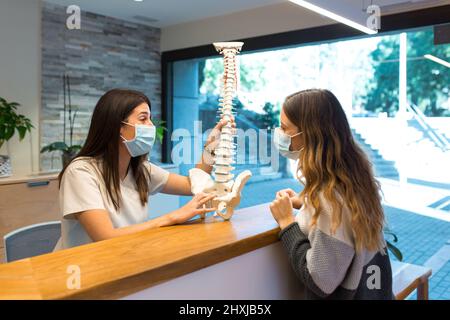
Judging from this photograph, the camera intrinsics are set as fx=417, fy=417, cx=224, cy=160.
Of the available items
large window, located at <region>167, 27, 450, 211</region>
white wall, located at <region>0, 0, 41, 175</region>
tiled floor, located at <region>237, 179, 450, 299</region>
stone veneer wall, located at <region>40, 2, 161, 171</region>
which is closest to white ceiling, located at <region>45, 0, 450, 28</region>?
stone veneer wall, located at <region>40, 2, 161, 171</region>

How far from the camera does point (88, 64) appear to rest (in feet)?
13.6

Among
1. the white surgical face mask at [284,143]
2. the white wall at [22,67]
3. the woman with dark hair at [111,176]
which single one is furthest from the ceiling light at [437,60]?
the white wall at [22,67]

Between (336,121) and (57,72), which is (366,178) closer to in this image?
(336,121)

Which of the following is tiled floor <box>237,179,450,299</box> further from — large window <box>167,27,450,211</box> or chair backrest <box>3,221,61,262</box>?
chair backrest <box>3,221,61,262</box>

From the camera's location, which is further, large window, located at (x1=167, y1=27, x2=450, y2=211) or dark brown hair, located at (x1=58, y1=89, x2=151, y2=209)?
large window, located at (x1=167, y1=27, x2=450, y2=211)

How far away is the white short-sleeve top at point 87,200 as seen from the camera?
4.56ft

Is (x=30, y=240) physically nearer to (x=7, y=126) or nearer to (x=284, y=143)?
(x=284, y=143)

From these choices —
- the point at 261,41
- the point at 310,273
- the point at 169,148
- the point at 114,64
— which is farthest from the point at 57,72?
the point at 310,273

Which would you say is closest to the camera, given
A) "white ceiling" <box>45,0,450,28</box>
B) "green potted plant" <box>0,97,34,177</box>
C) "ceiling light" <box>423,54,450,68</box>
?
"ceiling light" <box>423,54,450,68</box>

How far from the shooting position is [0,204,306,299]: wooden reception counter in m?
0.78

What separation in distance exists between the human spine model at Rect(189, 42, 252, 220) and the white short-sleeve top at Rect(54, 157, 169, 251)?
29cm

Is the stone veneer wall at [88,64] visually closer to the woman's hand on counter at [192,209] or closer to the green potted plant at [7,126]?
the green potted plant at [7,126]

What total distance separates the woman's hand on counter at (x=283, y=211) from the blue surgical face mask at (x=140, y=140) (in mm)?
582
